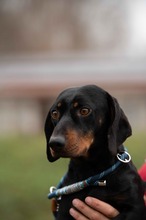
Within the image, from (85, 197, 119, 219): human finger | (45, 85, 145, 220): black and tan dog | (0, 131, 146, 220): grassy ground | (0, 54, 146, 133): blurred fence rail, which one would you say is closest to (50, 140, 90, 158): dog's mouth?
(45, 85, 145, 220): black and tan dog

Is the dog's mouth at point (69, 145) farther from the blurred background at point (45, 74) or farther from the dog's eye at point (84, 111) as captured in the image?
the blurred background at point (45, 74)

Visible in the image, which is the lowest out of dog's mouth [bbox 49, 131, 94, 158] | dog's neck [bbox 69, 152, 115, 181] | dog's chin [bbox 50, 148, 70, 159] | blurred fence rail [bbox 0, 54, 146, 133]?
blurred fence rail [bbox 0, 54, 146, 133]

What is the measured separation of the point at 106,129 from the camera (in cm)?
336

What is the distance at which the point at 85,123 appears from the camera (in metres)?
3.28

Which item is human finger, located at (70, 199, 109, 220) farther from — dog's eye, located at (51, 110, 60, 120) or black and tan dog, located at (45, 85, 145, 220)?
dog's eye, located at (51, 110, 60, 120)

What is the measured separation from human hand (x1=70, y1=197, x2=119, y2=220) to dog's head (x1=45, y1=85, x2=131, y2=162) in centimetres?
23

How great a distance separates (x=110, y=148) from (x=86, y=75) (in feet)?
28.0

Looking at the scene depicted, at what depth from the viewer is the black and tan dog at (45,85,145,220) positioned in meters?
3.24

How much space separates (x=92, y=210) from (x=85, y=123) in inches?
17.5

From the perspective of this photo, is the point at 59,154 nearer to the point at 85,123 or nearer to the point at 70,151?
the point at 70,151

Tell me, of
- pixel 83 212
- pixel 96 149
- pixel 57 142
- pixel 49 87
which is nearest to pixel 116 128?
pixel 96 149

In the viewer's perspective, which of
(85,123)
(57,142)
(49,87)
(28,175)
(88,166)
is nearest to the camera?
(57,142)

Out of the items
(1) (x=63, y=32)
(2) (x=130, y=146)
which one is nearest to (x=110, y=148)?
(2) (x=130, y=146)

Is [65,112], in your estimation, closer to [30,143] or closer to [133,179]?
[133,179]
